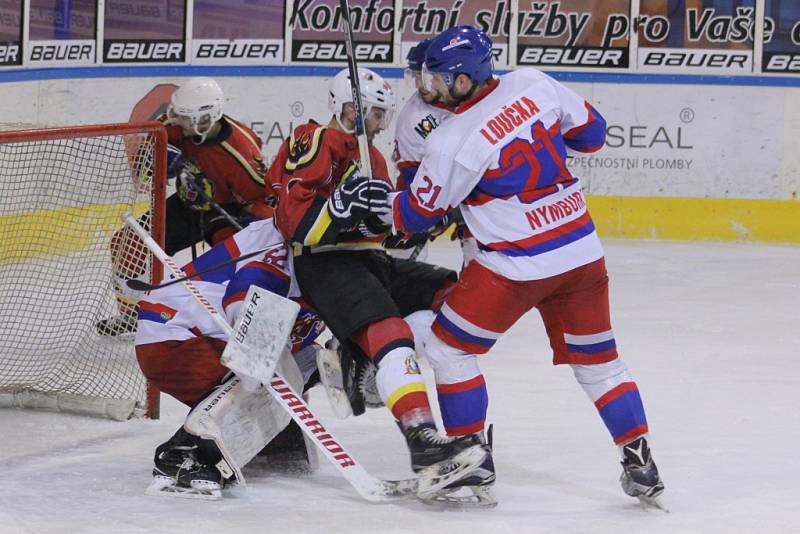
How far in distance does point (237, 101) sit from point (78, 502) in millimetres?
4873

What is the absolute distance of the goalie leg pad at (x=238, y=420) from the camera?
10.7 ft

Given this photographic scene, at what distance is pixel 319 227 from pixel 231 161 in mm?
1875

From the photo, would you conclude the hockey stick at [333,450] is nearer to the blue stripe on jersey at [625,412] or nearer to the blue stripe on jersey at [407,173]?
the blue stripe on jersey at [625,412]

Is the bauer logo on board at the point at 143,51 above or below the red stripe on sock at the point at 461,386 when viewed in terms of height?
above

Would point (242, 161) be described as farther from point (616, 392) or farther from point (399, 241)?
point (616, 392)

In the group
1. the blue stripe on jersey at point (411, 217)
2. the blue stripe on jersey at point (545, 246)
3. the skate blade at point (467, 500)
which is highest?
the blue stripe on jersey at point (411, 217)

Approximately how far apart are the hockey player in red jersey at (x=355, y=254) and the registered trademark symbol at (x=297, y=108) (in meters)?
4.23

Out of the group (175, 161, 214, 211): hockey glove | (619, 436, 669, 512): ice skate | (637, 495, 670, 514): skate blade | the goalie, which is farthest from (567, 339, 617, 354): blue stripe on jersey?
(175, 161, 214, 211): hockey glove

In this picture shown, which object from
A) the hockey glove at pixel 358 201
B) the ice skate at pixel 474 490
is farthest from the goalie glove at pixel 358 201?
the ice skate at pixel 474 490

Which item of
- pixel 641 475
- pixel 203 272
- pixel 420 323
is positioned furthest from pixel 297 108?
pixel 641 475

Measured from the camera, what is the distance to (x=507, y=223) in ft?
10.3

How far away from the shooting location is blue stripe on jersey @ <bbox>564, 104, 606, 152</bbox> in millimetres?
3273

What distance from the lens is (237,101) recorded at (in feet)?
25.7

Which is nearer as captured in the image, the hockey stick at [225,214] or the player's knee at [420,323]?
the player's knee at [420,323]
